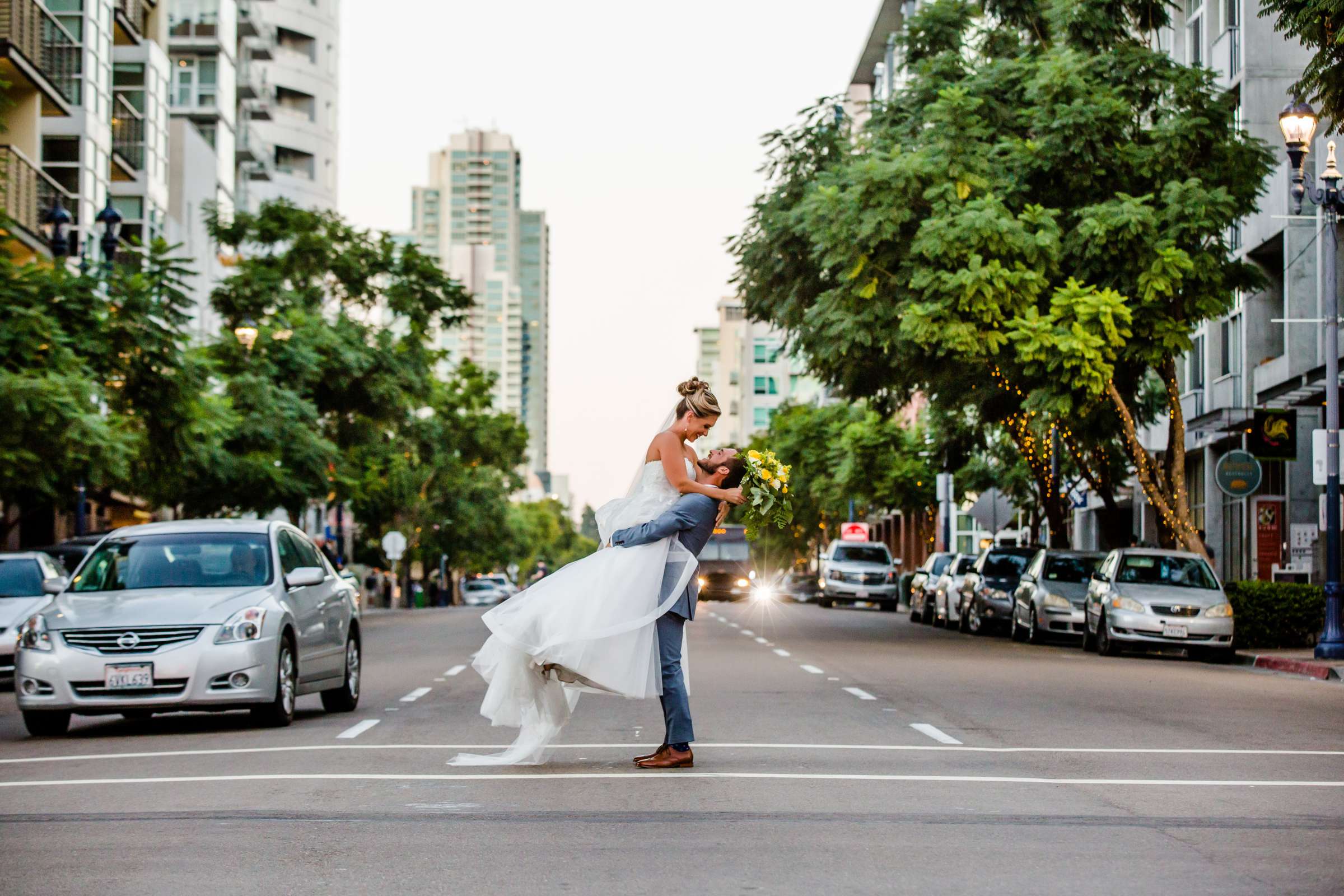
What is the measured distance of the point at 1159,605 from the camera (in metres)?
26.9

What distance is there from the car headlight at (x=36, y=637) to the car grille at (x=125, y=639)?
16 centimetres

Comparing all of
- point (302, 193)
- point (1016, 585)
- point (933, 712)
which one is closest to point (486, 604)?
point (302, 193)

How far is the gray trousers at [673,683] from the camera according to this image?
36.4 ft

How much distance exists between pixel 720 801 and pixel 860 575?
5242cm

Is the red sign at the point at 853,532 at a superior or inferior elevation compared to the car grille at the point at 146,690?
superior

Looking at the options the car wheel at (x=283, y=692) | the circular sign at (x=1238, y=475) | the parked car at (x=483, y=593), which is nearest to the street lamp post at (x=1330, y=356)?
the circular sign at (x=1238, y=475)

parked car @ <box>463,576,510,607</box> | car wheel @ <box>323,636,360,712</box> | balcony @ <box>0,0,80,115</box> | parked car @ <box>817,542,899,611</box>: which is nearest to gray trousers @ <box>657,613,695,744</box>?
car wheel @ <box>323,636,360,712</box>

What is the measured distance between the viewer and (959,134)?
2948 centimetres

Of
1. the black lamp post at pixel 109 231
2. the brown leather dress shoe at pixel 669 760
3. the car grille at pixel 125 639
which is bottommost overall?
the brown leather dress shoe at pixel 669 760

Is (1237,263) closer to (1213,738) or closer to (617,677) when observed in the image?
(1213,738)

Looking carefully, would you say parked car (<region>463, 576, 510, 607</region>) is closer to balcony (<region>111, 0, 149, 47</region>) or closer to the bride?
balcony (<region>111, 0, 149, 47</region>)

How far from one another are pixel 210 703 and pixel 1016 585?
2377cm

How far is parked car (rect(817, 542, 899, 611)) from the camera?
203ft

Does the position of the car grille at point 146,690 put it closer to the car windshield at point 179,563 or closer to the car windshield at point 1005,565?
the car windshield at point 179,563
